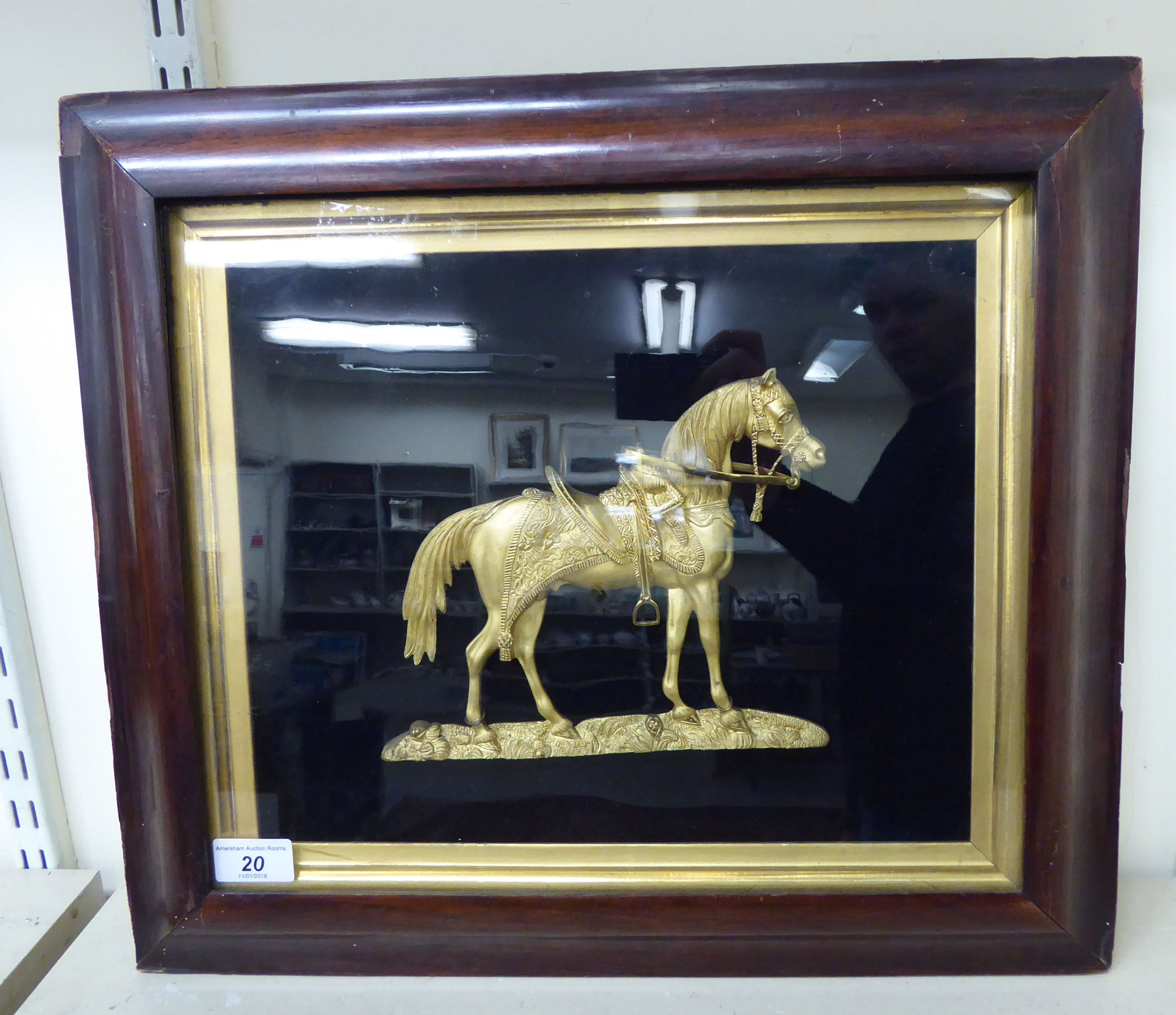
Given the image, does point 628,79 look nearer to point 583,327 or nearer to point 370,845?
point 583,327

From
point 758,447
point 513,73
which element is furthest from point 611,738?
point 513,73

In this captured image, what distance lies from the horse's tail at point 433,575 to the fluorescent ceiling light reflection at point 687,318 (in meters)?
0.20

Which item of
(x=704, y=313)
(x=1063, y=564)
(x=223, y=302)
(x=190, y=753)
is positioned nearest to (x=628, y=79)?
(x=704, y=313)

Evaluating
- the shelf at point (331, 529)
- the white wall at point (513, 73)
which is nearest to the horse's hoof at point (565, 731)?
the shelf at point (331, 529)

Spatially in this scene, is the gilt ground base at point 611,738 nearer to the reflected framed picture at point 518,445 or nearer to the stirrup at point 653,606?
the stirrup at point 653,606

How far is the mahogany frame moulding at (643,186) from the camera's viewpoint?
47cm

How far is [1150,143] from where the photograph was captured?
0.54m

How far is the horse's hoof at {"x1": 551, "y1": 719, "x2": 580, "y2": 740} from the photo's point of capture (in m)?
0.53

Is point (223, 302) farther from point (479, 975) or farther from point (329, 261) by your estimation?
point (479, 975)

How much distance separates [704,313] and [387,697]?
1.27 feet

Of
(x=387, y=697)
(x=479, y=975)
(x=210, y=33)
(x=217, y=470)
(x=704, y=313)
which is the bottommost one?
(x=479, y=975)

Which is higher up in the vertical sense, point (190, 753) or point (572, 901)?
point (190, 753)

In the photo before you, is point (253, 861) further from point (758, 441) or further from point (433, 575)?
point (758, 441)

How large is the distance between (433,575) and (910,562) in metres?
0.37
